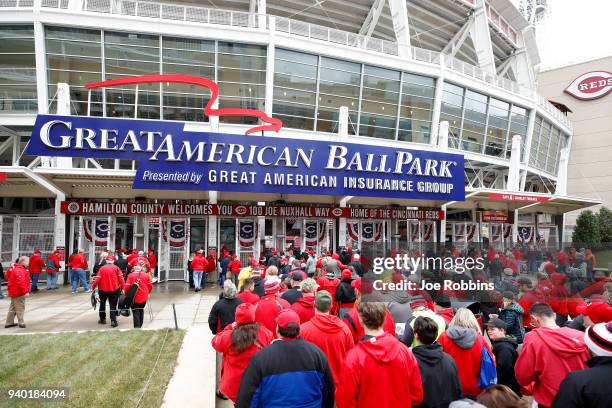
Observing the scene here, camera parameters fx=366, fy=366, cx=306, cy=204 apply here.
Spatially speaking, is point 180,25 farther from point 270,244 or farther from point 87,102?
point 270,244

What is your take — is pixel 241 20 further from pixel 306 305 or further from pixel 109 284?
pixel 306 305

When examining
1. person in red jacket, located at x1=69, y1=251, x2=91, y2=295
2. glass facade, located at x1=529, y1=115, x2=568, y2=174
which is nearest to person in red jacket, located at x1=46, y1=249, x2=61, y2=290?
person in red jacket, located at x1=69, y1=251, x2=91, y2=295

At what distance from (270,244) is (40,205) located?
12.3 metres

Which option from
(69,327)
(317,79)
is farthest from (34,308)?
(317,79)

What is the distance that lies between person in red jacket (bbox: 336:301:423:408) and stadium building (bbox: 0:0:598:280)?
15.0 metres

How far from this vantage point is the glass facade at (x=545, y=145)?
33188 millimetres

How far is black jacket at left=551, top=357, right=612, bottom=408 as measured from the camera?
94.2 inches

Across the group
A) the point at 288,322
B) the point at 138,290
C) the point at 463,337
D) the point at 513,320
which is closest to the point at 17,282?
the point at 138,290

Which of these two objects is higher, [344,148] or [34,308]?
[344,148]

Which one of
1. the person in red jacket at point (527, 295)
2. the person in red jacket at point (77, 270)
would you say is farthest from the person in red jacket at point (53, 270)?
the person in red jacket at point (527, 295)

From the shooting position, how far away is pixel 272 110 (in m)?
21.8

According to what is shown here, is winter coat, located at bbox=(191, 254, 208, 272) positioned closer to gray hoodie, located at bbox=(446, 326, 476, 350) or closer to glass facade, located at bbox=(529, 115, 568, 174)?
gray hoodie, located at bbox=(446, 326, 476, 350)

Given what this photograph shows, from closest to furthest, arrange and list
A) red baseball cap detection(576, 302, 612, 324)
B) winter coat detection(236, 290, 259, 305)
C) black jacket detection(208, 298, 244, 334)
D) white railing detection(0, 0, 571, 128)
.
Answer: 1. red baseball cap detection(576, 302, 612, 324)
2. black jacket detection(208, 298, 244, 334)
3. winter coat detection(236, 290, 259, 305)
4. white railing detection(0, 0, 571, 128)

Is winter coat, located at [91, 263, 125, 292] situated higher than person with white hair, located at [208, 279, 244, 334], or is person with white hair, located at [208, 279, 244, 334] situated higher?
person with white hair, located at [208, 279, 244, 334]
